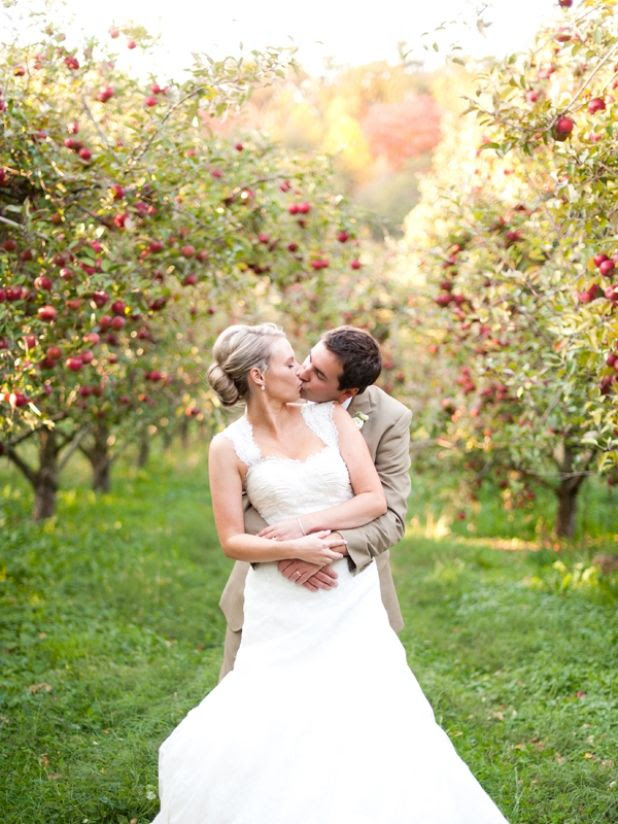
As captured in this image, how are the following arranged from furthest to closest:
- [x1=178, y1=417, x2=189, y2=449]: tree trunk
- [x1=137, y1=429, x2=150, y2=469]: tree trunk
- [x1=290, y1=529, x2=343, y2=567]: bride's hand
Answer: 1. [x1=137, y1=429, x2=150, y2=469]: tree trunk
2. [x1=178, y1=417, x2=189, y2=449]: tree trunk
3. [x1=290, y1=529, x2=343, y2=567]: bride's hand

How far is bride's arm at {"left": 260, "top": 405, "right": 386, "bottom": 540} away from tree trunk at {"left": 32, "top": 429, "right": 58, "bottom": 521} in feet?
19.7

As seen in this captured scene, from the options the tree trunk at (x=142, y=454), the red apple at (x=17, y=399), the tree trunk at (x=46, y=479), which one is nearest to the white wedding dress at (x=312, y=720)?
the red apple at (x=17, y=399)

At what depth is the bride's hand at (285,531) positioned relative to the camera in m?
3.03

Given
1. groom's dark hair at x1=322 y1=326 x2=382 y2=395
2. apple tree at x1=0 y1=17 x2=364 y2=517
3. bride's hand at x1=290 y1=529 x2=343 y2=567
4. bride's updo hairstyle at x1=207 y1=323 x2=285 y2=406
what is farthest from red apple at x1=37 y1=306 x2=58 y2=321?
bride's hand at x1=290 y1=529 x2=343 y2=567

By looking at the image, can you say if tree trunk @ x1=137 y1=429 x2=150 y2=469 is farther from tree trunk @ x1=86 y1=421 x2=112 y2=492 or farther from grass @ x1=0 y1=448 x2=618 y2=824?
grass @ x1=0 y1=448 x2=618 y2=824

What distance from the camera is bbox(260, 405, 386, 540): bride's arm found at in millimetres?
3049

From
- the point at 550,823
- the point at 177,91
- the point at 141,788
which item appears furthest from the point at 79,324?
the point at 550,823

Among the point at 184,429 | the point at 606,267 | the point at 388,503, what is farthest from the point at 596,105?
the point at 184,429

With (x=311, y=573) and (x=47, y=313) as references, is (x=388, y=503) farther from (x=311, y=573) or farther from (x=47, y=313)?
(x=47, y=313)

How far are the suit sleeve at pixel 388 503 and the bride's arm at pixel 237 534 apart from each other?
91 millimetres

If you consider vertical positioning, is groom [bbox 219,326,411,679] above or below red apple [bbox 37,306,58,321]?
below

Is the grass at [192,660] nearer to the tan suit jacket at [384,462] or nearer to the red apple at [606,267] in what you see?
the tan suit jacket at [384,462]

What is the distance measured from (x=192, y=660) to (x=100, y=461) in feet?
18.6

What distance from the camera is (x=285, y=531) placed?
304 centimetres
